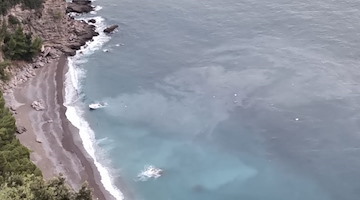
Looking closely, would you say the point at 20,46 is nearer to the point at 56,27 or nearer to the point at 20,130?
the point at 56,27

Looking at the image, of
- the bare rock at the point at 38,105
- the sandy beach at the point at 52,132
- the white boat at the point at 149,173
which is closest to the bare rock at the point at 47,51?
the sandy beach at the point at 52,132

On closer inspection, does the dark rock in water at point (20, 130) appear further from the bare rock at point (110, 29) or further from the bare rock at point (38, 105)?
the bare rock at point (110, 29)

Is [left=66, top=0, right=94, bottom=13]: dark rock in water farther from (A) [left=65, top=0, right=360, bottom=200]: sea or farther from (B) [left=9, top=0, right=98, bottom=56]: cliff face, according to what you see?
(B) [left=9, top=0, right=98, bottom=56]: cliff face

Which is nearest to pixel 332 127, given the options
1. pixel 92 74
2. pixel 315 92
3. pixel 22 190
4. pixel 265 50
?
pixel 315 92

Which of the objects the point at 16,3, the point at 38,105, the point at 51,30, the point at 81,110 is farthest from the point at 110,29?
the point at 38,105

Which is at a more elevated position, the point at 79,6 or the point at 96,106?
the point at 79,6

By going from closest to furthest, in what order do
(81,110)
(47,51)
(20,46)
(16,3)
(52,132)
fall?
1. (52,132)
2. (81,110)
3. (20,46)
4. (16,3)
5. (47,51)

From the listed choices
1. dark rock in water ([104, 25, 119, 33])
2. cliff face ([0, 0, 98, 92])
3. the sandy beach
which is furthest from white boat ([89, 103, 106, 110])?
dark rock in water ([104, 25, 119, 33])
